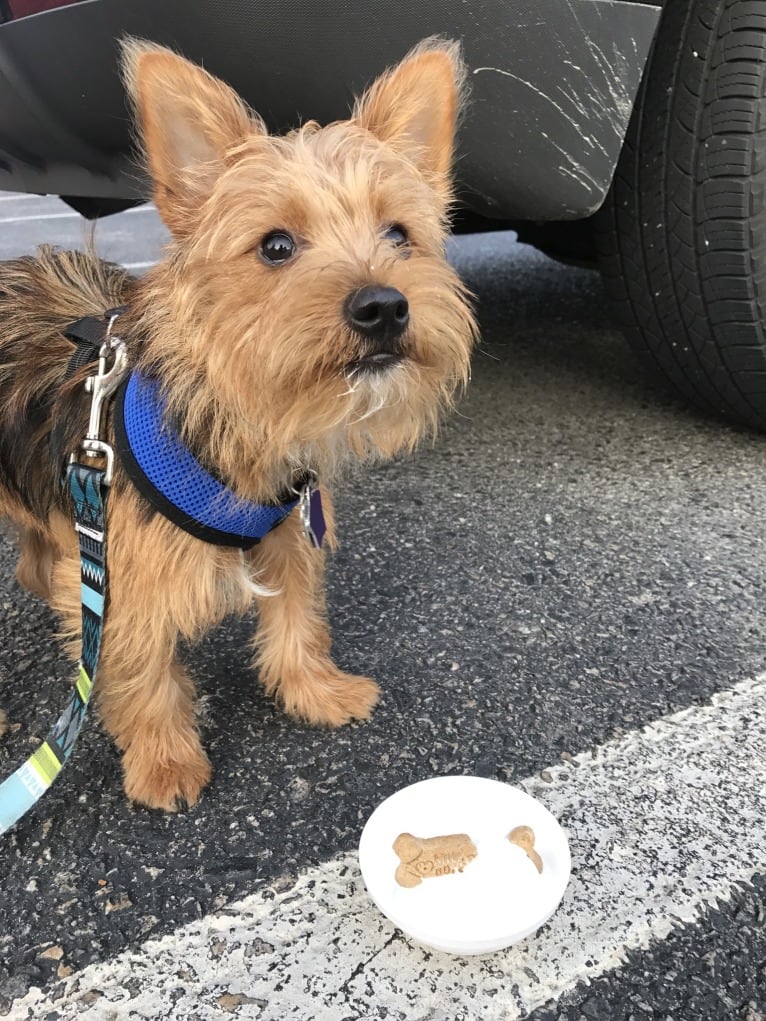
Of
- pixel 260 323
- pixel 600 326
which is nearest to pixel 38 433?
pixel 260 323

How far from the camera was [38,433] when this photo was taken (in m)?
2.00

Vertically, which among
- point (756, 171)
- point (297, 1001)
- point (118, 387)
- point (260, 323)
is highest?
point (260, 323)

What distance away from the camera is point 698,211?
2.70 m

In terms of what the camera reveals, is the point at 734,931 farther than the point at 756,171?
No

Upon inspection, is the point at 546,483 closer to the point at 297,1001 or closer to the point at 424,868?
the point at 424,868

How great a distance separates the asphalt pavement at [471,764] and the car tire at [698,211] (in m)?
0.46

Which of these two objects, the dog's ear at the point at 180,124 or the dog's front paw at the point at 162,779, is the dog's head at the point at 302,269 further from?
the dog's front paw at the point at 162,779

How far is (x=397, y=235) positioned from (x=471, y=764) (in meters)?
1.23

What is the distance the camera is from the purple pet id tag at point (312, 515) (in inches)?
73.2

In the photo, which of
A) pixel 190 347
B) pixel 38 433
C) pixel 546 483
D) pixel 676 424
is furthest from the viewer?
pixel 676 424

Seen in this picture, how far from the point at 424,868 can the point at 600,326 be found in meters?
4.03

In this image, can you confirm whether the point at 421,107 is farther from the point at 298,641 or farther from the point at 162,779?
the point at 162,779

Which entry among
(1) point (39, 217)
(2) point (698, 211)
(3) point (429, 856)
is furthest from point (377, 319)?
(1) point (39, 217)

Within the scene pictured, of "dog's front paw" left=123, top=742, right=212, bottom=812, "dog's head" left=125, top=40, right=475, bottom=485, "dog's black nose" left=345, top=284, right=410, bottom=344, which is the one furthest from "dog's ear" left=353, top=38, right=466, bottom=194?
"dog's front paw" left=123, top=742, right=212, bottom=812
